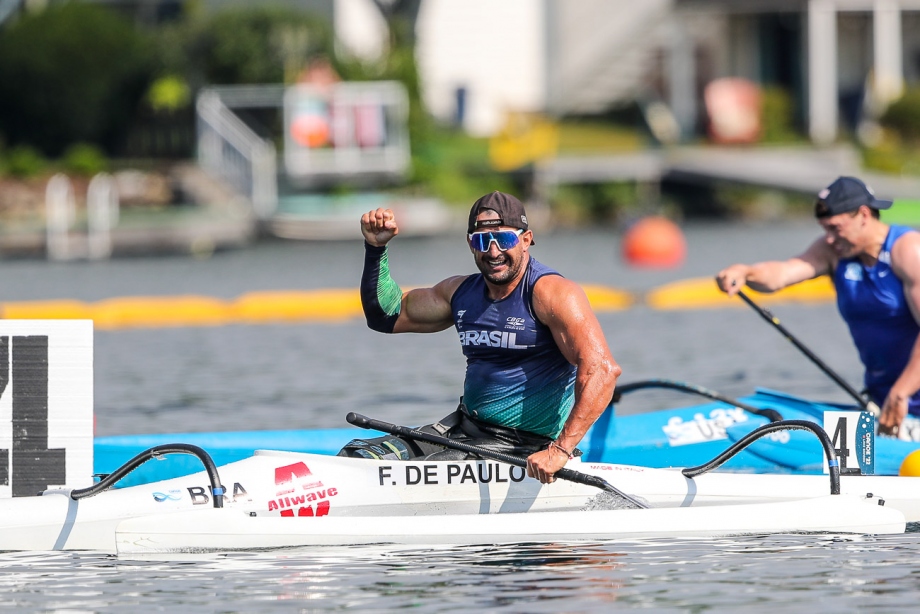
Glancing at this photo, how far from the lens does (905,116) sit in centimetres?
3438

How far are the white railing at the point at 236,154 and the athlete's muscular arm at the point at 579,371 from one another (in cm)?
2187

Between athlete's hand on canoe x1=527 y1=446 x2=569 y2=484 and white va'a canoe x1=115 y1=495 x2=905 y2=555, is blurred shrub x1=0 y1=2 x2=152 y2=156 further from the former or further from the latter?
athlete's hand on canoe x1=527 y1=446 x2=569 y2=484

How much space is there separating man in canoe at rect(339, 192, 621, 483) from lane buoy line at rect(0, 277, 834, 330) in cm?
1006

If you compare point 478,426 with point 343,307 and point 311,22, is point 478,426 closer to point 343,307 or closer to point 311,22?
point 343,307

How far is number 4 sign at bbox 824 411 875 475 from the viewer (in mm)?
8133

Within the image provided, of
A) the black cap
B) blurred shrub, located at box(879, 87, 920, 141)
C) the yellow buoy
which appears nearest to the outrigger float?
the yellow buoy

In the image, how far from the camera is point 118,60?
31344 mm

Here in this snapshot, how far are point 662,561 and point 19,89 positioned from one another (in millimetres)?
26438

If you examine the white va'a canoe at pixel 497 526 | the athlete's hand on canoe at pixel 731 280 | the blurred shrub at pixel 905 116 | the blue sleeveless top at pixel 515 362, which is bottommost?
the white va'a canoe at pixel 497 526

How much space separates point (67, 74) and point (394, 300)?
24.3 meters

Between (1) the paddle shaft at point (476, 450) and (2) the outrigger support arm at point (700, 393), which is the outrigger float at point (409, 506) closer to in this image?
(1) the paddle shaft at point (476, 450)

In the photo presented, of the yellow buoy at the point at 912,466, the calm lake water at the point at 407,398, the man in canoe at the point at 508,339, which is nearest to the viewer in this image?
the calm lake water at the point at 407,398

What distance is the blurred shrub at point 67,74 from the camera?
3091 cm

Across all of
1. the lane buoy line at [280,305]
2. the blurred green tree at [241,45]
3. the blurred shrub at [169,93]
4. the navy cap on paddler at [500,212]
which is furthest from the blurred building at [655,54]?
the navy cap on paddler at [500,212]
